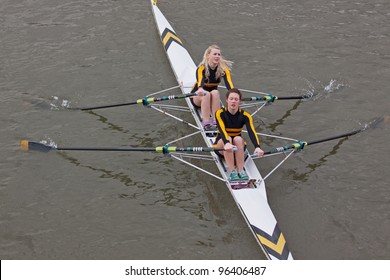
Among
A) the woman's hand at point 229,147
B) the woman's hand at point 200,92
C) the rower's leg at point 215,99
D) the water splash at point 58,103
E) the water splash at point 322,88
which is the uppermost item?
the woman's hand at point 200,92

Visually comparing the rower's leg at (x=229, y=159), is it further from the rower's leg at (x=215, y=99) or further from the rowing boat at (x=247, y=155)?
the rower's leg at (x=215, y=99)

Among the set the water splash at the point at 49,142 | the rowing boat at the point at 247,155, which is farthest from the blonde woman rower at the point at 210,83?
the water splash at the point at 49,142

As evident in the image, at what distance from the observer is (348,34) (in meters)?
15.5

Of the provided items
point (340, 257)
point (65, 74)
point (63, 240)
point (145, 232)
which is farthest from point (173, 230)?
point (65, 74)

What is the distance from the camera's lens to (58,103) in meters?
12.7

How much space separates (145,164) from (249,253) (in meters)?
3.35

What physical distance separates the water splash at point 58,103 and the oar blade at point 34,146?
199 cm

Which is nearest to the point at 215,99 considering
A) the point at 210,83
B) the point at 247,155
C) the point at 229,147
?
the point at 210,83

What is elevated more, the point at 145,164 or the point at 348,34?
the point at 348,34

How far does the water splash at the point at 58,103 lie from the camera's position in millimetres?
12516

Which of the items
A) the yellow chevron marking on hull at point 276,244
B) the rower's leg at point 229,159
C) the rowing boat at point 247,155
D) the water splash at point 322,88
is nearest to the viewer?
the yellow chevron marking on hull at point 276,244

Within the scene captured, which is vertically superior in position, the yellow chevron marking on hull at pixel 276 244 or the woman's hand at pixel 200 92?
the woman's hand at pixel 200 92
